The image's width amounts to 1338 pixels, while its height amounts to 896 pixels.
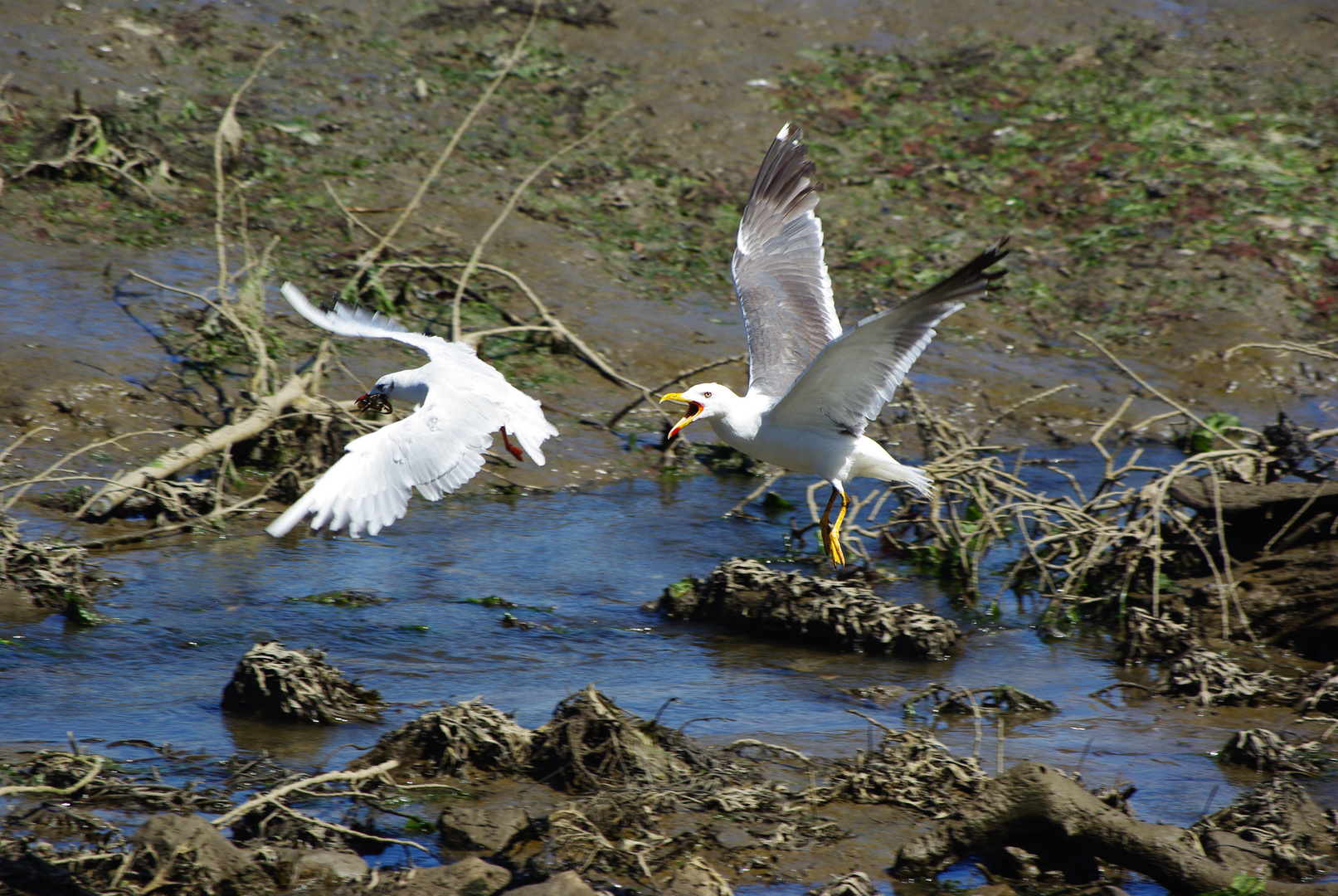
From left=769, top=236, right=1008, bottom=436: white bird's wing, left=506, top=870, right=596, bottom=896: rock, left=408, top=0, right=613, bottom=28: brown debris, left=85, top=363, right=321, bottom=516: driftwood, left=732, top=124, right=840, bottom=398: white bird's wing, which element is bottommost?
left=506, top=870, right=596, bottom=896: rock

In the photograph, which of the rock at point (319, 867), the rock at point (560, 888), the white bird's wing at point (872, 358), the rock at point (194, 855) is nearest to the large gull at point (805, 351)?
the white bird's wing at point (872, 358)

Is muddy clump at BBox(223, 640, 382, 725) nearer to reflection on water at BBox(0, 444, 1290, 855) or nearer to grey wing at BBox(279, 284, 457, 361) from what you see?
reflection on water at BBox(0, 444, 1290, 855)

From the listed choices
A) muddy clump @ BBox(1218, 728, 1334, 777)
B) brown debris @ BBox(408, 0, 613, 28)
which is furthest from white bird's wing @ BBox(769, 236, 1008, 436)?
brown debris @ BBox(408, 0, 613, 28)

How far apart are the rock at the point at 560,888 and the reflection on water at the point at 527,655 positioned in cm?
143

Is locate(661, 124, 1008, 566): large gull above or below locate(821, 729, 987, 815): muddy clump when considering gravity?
above

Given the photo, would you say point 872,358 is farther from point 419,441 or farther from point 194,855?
point 194,855

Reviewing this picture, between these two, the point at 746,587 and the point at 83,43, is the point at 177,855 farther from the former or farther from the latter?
the point at 83,43

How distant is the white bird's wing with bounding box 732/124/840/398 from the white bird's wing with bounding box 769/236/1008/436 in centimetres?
54

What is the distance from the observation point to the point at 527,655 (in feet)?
20.0

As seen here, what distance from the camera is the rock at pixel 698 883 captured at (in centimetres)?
388

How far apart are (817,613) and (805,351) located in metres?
1.39

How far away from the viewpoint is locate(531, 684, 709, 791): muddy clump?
4.65 metres

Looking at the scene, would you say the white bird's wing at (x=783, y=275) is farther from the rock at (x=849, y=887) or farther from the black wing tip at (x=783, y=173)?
the rock at (x=849, y=887)

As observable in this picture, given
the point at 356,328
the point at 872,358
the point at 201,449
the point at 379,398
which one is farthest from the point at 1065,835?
the point at 201,449
